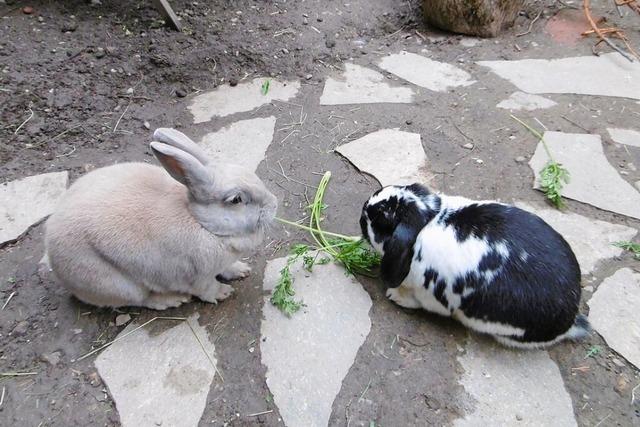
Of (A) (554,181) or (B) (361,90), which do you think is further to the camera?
(B) (361,90)

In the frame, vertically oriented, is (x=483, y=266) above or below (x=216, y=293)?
above

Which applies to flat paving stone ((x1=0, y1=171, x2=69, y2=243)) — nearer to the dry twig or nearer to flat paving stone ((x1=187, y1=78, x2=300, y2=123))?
flat paving stone ((x1=187, y1=78, x2=300, y2=123))

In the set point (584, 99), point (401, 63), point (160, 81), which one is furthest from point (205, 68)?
point (584, 99)

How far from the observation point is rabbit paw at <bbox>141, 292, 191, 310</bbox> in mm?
2607

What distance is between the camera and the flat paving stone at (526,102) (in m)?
3.85

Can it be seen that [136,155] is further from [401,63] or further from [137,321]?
[401,63]

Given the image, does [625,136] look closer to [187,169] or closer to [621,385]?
[621,385]

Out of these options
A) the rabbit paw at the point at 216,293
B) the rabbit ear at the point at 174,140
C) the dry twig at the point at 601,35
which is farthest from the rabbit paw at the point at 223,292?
the dry twig at the point at 601,35

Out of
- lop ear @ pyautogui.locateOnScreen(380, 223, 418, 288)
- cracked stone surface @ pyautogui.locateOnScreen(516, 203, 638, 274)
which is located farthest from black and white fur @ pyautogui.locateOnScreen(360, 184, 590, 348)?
cracked stone surface @ pyautogui.locateOnScreen(516, 203, 638, 274)

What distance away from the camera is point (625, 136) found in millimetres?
3525

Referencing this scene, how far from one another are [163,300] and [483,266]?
181 cm

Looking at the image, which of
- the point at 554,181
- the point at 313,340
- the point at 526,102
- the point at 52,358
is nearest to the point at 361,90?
the point at 526,102

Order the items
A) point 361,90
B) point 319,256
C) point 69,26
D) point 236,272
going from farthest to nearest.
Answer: point 69,26, point 361,90, point 319,256, point 236,272

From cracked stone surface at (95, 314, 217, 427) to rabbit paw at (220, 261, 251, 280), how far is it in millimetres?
341
